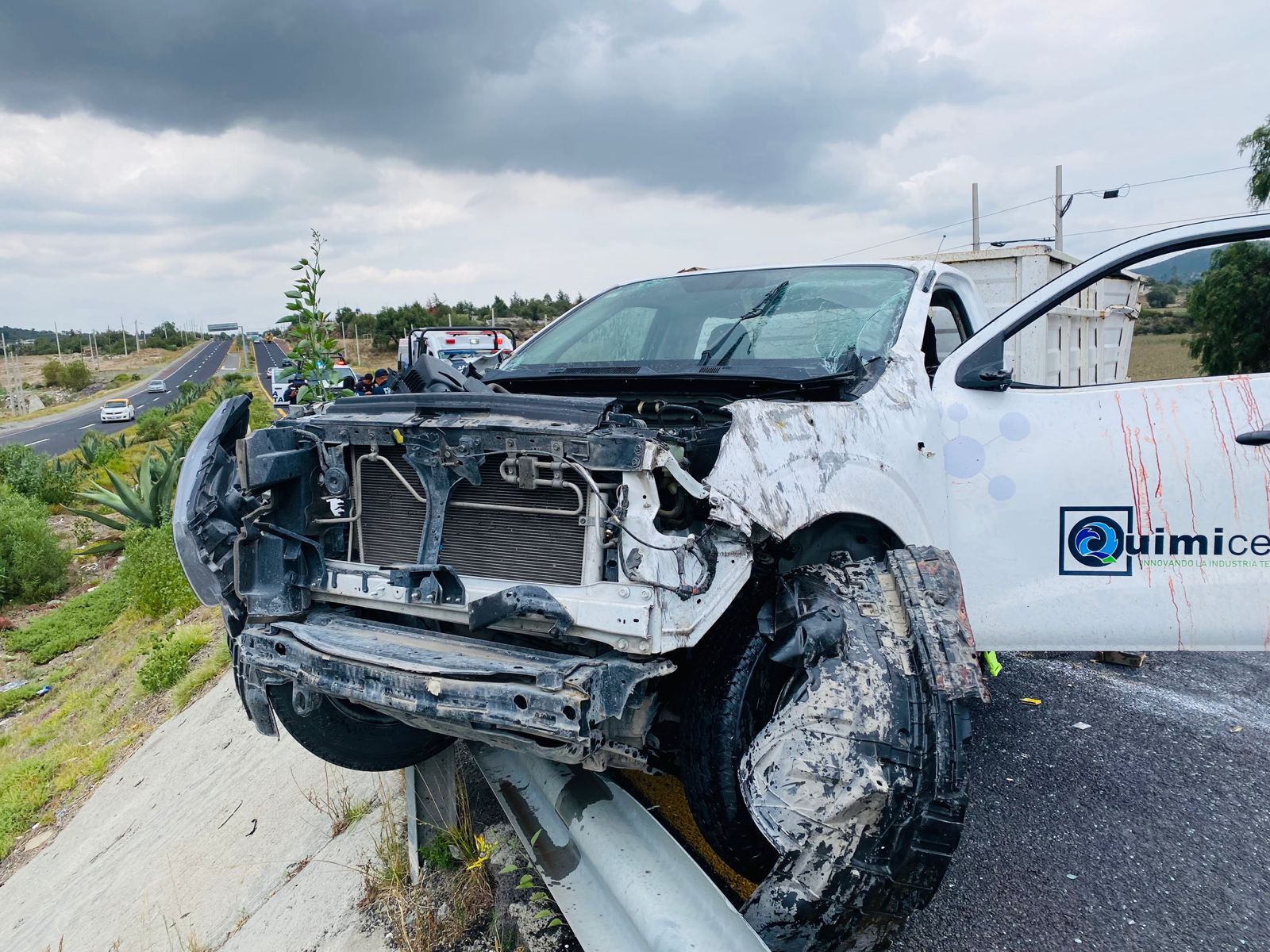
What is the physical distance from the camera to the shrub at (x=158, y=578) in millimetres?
8008

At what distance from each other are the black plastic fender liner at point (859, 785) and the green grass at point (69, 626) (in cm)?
1031

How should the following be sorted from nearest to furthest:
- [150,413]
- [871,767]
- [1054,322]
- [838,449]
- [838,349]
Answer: [871,767], [838,449], [838,349], [1054,322], [150,413]

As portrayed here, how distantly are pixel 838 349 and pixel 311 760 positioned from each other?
307 cm

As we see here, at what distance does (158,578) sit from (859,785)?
8.16m

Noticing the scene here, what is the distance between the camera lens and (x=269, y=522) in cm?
252

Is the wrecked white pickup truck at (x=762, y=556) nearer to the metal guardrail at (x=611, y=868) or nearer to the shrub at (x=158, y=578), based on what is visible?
the metal guardrail at (x=611, y=868)

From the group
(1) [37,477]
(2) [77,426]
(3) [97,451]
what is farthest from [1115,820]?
(2) [77,426]

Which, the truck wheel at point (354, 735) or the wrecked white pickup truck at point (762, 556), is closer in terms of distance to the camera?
the wrecked white pickup truck at point (762, 556)

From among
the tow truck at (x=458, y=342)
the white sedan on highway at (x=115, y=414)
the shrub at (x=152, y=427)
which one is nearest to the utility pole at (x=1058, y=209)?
the tow truck at (x=458, y=342)

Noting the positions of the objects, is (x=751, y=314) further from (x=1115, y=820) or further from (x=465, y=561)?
(x=1115, y=820)

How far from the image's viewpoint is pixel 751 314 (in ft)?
10.6

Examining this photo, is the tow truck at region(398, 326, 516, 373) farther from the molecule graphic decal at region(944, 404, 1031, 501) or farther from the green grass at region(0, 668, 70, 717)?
the molecule graphic decal at region(944, 404, 1031, 501)

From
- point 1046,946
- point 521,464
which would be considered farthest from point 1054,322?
point 521,464

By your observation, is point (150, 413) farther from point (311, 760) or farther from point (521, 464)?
point (521, 464)
